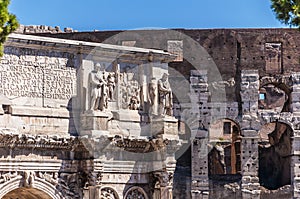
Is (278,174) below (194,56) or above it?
below

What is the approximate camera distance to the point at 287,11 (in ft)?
47.0

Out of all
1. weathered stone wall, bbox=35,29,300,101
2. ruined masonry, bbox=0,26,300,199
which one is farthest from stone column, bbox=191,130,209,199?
ruined masonry, bbox=0,26,300,199

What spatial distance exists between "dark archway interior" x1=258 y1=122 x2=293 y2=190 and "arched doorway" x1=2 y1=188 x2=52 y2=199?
19.2 m

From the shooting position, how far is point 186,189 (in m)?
35.2

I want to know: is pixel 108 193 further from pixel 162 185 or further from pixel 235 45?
pixel 235 45

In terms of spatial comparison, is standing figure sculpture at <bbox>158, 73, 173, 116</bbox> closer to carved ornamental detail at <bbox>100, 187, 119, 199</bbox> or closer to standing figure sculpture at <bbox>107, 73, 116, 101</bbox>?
standing figure sculpture at <bbox>107, 73, 116, 101</bbox>

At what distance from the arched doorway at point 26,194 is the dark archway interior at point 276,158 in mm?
19191

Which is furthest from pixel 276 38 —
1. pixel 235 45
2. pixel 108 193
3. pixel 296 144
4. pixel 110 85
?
pixel 108 193

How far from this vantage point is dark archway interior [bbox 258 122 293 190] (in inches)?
1452

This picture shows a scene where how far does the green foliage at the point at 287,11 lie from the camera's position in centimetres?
1410

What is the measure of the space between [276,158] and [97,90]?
21.6m

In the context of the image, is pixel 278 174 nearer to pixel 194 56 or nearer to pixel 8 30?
pixel 194 56

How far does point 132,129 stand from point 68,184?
6.38ft

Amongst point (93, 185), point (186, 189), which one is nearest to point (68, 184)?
point (93, 185)
